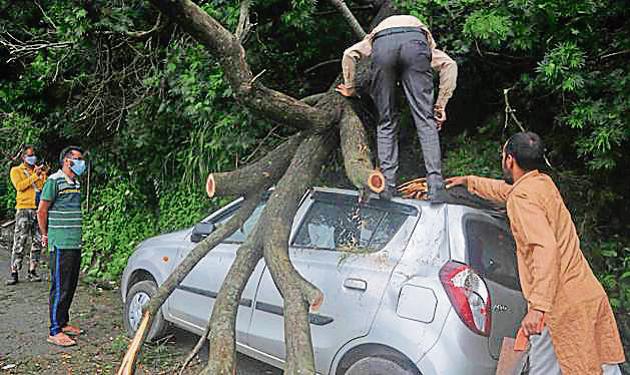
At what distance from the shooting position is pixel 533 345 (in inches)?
148

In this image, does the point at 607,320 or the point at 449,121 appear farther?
the point at 449,121

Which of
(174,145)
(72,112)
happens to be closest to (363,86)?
(174,145)

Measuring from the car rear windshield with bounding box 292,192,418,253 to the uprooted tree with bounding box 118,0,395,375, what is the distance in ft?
0.55

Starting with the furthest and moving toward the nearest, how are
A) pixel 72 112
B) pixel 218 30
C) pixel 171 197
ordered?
pixel 72 112, pixel 171 197, pixel 218 30

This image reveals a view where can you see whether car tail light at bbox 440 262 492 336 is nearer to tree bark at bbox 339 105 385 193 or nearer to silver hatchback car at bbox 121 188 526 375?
silver hatchback car at bbox 121 188 526 375

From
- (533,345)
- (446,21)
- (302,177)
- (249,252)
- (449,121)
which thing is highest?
(446,21)

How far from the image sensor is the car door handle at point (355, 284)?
424cm

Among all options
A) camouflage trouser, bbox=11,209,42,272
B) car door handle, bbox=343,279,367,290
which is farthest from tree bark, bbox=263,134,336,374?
camouflage trouser, bbox=11,209,42,272

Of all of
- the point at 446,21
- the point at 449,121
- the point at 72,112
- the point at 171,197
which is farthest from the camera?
the point at 72,112

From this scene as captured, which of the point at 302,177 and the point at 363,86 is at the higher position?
the point at 363,86

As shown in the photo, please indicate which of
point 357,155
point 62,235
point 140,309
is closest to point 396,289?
point 357,155

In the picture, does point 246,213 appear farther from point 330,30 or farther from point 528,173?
point 330,30

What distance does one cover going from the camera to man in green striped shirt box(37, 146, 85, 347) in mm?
6430

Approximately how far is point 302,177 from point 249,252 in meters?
0.80
